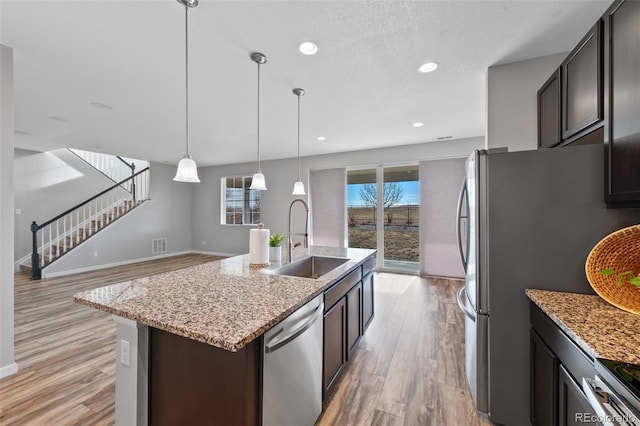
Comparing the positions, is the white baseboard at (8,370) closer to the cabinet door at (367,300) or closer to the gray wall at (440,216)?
the cabinet door at (367,300)

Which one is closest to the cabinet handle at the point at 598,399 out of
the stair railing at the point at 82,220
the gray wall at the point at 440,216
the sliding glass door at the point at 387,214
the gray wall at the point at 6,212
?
the gray wall at the point at 6,212

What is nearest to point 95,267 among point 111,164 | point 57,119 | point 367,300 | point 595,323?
point 111,164

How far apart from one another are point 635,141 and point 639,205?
1.01 ft

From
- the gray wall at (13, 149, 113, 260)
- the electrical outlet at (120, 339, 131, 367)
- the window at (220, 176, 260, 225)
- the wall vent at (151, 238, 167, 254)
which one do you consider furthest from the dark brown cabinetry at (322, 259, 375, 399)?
the gray wall at (13, 149, 113, 260)

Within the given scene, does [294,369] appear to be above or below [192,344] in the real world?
below

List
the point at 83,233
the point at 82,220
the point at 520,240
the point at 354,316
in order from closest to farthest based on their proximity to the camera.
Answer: the point at 520,240 < the point at 354,316 < the point at 83,233 < the point at 82,220

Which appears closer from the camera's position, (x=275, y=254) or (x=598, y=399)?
(x=598, y=399)

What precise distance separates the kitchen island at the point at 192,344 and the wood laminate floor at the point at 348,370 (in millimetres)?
836

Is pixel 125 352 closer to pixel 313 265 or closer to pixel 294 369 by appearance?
pixel 294 369

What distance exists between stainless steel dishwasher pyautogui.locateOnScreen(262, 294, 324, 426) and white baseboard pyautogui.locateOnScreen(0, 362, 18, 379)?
250 centimetres

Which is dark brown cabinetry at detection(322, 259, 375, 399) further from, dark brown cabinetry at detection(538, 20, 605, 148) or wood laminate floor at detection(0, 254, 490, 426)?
dark brown cabinetry at detection(538, 20, 605, 148)

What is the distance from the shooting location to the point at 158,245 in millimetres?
6977

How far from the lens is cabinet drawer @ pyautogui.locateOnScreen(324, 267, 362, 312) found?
1.72 metres

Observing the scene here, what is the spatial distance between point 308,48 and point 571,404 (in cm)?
265
